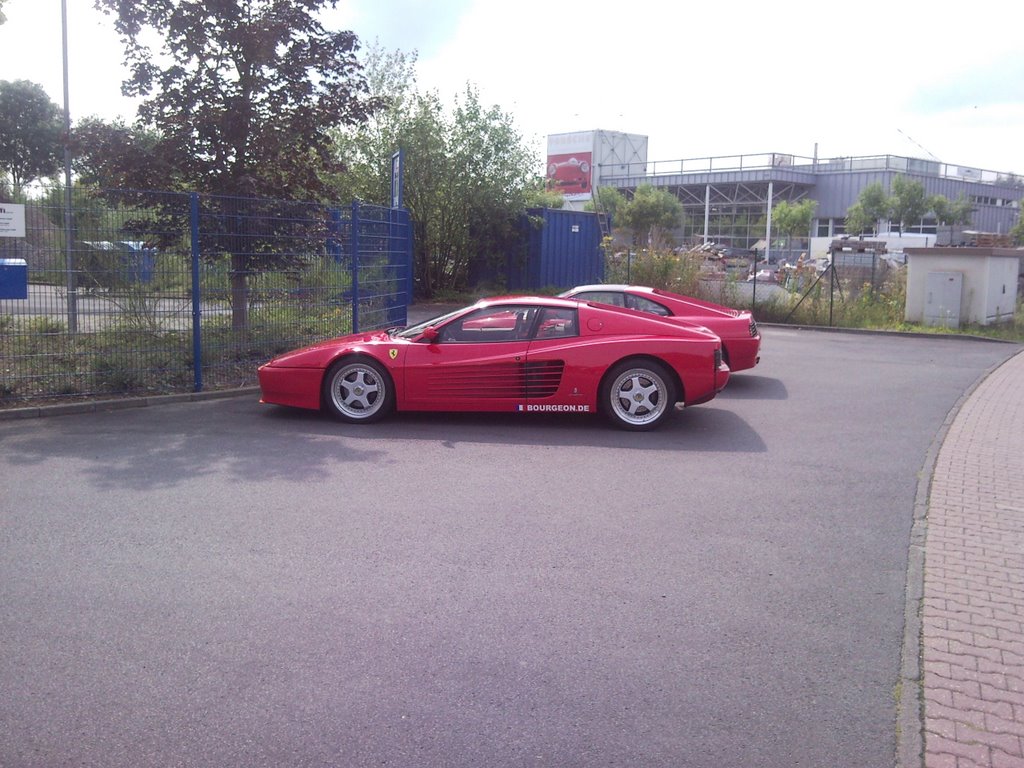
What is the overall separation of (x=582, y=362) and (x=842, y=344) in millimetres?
10800

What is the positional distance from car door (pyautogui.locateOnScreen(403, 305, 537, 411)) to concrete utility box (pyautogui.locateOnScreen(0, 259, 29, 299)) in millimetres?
Answer: 3875

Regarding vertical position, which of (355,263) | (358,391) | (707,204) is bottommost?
(358,391)

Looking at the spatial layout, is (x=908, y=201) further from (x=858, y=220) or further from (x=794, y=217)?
(x=794, y=217)

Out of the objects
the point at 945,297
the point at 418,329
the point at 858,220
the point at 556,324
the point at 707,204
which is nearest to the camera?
the point at 556,324

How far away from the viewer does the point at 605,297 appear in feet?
Answer: 42.5

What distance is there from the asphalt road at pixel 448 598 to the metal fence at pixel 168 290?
4.47 feet

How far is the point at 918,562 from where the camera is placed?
5574 mm

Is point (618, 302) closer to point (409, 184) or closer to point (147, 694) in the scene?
point (147, 694)

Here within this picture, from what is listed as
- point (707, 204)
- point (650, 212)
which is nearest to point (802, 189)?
point (707, 204)

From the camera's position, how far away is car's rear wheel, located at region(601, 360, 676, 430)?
365 inches

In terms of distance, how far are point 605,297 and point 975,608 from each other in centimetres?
848

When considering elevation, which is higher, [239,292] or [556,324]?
[239,292]

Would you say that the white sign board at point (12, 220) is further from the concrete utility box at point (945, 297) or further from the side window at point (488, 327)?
the concrete utility box at point (945, 297)

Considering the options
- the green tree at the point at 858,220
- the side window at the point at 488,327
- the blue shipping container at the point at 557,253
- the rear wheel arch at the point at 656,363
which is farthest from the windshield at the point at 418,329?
the green tree at the point at 858,220
